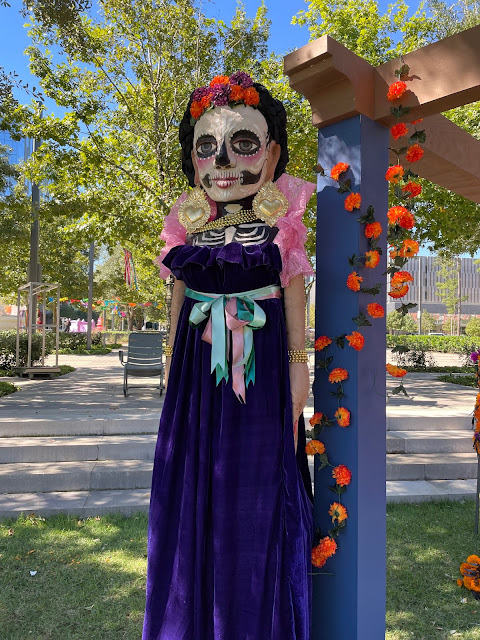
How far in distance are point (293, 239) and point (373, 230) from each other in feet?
1.13

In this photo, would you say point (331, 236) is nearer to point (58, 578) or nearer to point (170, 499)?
point (170, 499)

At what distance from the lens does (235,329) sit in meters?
1.95

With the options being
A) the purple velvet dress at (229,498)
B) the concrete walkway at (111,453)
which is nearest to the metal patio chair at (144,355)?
the concrete walkway at (111,453)

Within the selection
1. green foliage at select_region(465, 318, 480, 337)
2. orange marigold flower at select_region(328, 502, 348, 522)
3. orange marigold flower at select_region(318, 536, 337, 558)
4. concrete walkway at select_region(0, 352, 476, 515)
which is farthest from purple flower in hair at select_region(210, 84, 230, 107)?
green foliage at select_region(465, 318, 480, 337)

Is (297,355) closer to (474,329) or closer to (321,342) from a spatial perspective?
→ (321,342)

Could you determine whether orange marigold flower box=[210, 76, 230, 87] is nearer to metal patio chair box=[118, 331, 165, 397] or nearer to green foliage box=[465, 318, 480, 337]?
metal patio chair box=[118, 331, 165, 397]

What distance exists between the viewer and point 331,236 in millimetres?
2184

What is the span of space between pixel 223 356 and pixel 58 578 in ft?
6.75

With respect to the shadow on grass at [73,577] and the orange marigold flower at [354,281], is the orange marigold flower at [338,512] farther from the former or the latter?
the shadow on grass at [73,577]

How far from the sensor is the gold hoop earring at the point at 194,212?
7.05 ft

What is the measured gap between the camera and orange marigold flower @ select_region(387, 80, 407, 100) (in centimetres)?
196

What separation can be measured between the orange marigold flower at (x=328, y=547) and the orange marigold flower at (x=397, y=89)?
1.85m

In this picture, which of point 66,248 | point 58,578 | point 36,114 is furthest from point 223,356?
point 66,248

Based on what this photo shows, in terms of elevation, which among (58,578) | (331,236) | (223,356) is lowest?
(58,578)
